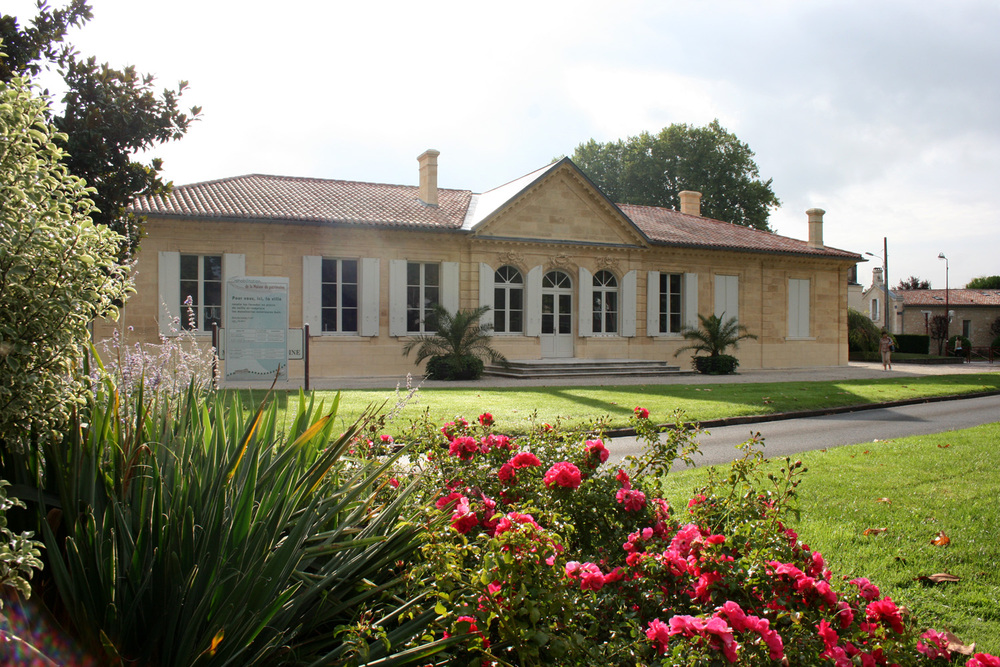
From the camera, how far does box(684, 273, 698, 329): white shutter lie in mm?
24141

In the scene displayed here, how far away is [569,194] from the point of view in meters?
22.1

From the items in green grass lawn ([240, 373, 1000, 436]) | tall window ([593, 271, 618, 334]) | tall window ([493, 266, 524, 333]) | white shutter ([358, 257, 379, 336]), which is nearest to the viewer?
green grass lawn ([240, 373, 1000, 436])

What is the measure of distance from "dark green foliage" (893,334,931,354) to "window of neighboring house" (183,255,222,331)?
38064 mm

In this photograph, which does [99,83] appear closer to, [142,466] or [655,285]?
[142,466]

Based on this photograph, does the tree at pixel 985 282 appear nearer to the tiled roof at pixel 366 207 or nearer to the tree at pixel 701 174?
the tree at pixel 701 174

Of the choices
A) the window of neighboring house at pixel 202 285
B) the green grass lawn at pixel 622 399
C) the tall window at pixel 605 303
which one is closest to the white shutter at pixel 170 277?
the window of neighboring house at pixel 202 285

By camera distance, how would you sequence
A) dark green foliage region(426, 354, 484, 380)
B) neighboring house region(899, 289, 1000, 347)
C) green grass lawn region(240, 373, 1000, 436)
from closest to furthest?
green grass lawn region(240, 373, 1000, 436) → dark green foliage region(426, 354, 484, 380) → neighboring house region(899, 289, 1000, 347)

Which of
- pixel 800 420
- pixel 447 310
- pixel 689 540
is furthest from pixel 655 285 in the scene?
pixel 689 540

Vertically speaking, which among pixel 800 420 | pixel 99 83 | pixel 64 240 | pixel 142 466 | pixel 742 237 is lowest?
pixel 800 420

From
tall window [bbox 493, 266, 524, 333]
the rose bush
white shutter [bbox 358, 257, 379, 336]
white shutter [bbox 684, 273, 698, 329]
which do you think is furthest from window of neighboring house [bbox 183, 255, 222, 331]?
the rose bush

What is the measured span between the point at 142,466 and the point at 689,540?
1837 millimetres

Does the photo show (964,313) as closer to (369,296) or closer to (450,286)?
(450,286)

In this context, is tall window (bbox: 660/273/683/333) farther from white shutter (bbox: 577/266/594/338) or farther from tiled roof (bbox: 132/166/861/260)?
white shutter (bbox: 577/266/594/338)

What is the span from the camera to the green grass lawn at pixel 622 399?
10.3 meters
